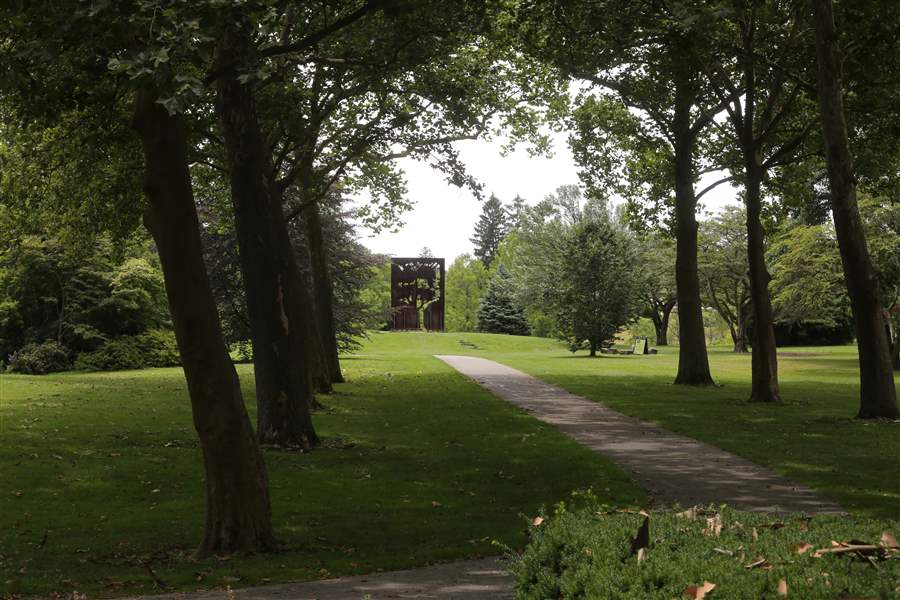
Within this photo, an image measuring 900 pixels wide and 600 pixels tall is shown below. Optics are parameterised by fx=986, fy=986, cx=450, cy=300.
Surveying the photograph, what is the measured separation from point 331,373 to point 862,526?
2807 centimetres

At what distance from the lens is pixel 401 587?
781cm

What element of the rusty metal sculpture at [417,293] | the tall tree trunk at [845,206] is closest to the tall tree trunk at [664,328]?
the rusty metal sculpture at [417,293]

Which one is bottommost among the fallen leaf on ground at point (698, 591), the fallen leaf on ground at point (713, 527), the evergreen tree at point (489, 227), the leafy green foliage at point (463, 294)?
the fallen leaf on ground at point (698, 591)

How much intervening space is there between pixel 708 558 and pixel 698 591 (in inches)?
20.0

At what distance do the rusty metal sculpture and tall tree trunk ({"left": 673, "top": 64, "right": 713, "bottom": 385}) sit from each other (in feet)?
137

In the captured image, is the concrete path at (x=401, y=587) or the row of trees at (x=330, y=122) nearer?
the concrete path at (x=401, y=587)

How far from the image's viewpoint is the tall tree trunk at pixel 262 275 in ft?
52.3

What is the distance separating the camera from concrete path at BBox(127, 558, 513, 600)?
24.3ft

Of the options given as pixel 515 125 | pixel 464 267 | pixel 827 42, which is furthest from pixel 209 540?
pixel 464 267

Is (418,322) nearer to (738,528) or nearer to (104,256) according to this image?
(104,256)

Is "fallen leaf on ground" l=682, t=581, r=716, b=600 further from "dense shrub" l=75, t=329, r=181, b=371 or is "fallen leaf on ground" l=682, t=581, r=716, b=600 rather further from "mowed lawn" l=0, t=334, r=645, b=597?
"dense shrub" l=75, t=329, r=181, b=371

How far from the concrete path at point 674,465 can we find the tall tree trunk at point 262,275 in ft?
16.8

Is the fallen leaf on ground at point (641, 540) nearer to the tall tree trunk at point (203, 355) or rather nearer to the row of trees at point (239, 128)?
the row of trees at point (239, 128)

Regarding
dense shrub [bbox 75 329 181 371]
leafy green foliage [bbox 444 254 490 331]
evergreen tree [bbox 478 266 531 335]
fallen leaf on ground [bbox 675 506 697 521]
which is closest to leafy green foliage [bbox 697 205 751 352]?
evergreen tree [bbox 478 266 531 335]
